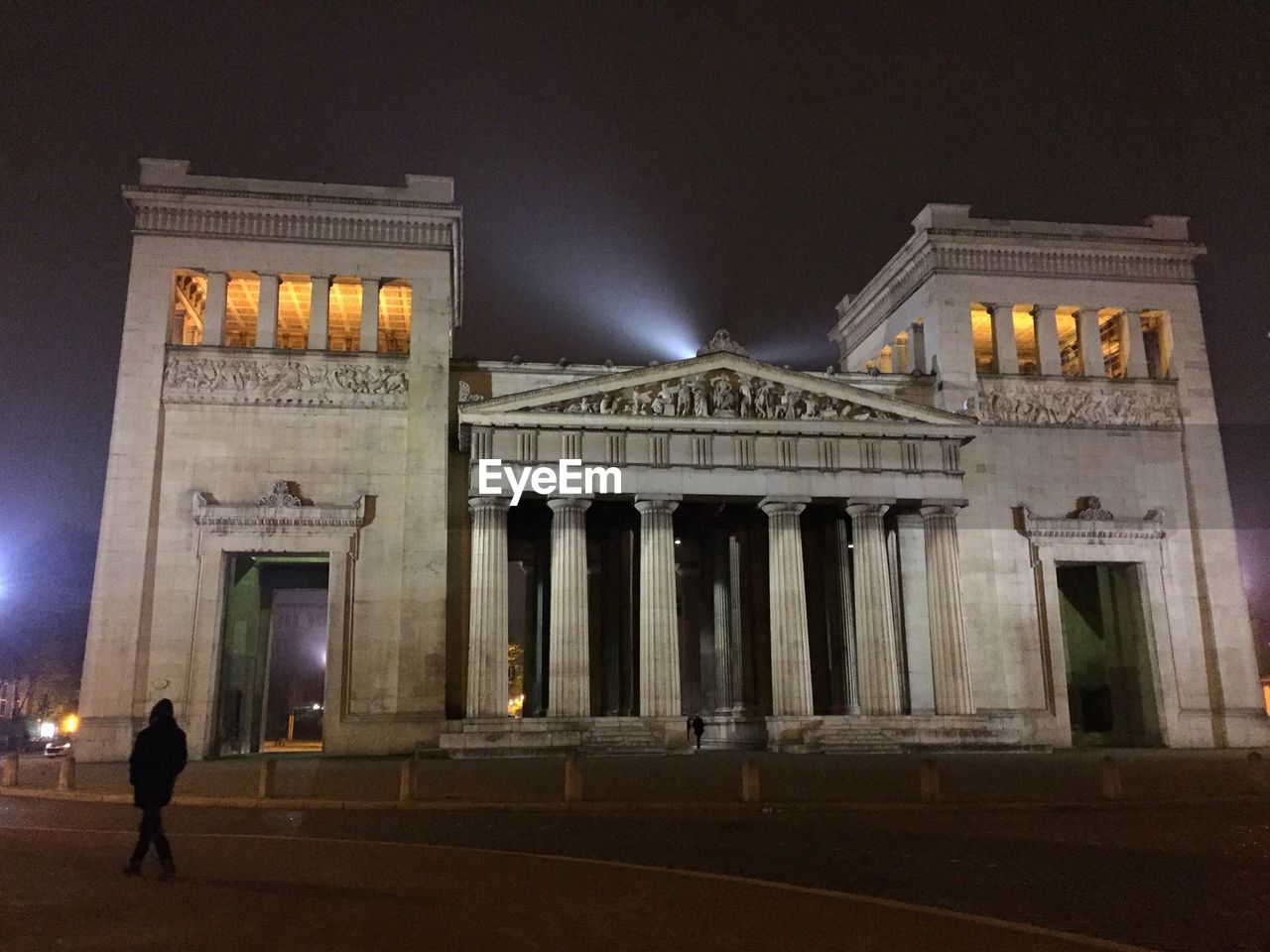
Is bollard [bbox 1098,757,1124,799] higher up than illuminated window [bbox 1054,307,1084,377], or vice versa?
illuminated window [bbox 1054,307,1084,377]

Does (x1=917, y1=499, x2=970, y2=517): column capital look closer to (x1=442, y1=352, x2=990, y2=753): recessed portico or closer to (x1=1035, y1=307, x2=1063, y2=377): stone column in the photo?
(x1=442, y1=352, x2=990, y2=753): recessed portico

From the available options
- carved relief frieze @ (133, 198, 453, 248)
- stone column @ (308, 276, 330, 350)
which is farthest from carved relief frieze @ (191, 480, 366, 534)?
carved relief frieze @ (133, 198, 453, 248)

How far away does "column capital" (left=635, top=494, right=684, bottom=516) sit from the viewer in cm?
3916

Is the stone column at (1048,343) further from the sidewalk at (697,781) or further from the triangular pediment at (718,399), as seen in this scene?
the sidewalk at (697,781)

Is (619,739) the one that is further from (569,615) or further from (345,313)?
(345,313)

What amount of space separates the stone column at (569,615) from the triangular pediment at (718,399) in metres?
3.86

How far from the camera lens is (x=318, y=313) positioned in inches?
1650

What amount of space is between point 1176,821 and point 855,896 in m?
10.8

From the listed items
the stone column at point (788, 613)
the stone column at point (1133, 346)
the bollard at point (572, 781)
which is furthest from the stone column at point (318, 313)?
the stone column at point (1133, 346)

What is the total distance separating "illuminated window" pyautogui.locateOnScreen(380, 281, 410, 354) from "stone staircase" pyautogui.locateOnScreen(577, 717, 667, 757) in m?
17.6

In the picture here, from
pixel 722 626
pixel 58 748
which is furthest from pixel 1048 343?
pixel 58 748

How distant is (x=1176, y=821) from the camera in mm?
18844

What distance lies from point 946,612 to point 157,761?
32.8 metres

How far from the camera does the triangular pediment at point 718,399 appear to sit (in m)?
39.3
